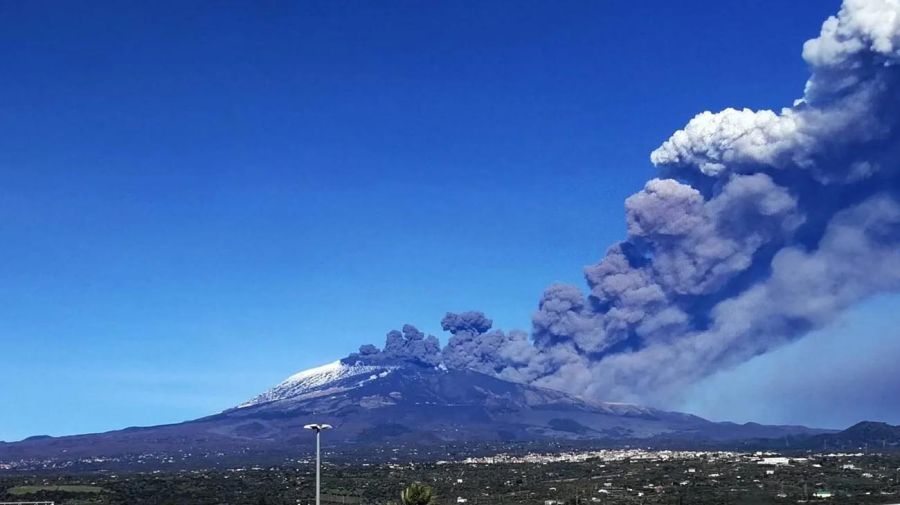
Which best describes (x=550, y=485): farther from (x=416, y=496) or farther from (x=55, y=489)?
(x=416, y=496)

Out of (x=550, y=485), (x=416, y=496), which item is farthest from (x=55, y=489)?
(x=416, y=496)

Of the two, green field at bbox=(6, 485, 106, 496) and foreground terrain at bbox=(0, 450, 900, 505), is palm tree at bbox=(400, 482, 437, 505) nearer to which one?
foreground terrain at bbox=(0, 450, 900, 505)

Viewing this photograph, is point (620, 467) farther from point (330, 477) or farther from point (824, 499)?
point (824, 499)

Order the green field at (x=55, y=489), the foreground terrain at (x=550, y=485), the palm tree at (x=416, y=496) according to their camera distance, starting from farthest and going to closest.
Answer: the green field at (x=55, y=489) → the foreground terrain at (x=550, y=485) → the palm tree at (x=416, y=496)

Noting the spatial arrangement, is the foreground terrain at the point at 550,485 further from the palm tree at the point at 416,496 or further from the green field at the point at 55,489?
the palm tree at the point at 416,496

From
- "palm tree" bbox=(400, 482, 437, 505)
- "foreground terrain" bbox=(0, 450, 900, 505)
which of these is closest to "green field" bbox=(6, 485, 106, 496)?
"foreground terrain" bbox=(0, 450, 900, 505)

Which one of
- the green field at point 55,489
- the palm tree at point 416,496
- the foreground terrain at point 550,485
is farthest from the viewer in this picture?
the green field at point 55,489

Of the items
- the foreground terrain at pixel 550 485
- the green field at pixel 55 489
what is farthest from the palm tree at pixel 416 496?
the green field at pixel 55 489

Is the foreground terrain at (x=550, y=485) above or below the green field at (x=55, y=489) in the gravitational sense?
below
